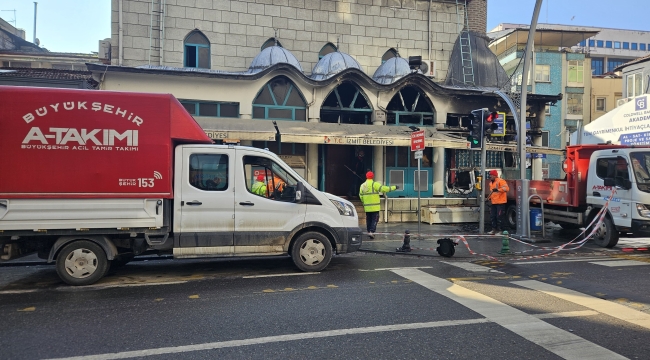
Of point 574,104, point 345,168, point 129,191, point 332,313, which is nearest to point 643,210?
point 332,313

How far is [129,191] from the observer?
22.2ft

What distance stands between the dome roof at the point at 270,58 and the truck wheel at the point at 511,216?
363 inches

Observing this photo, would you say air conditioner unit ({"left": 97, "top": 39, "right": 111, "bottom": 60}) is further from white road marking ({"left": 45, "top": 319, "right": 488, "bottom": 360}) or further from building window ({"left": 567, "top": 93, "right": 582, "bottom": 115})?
building window ({"left": 567, "top": 93, "right": 582, "bottom": 115})

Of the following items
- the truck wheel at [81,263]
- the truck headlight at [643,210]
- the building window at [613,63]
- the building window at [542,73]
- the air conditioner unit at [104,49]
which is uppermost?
the building window at [613,63]

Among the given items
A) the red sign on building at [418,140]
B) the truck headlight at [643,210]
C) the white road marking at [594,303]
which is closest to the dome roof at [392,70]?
the red sign on building at [418,140]

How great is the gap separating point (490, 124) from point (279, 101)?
8.28 m

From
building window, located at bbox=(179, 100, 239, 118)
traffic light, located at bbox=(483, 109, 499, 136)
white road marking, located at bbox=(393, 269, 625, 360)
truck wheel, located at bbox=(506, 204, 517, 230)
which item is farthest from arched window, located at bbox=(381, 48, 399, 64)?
white road marking, located at bbox=(393, 269, 625, 360)

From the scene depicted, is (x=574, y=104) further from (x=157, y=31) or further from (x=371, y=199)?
(x=157, y=31)

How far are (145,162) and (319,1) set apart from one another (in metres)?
15.1

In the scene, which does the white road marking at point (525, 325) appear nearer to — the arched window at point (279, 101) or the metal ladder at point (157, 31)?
the arched window at point (279, 101)

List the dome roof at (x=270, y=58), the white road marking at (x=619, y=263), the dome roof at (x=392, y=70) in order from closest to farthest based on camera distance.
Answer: the white road marking at (x=619, y=263) < the dome roof at (x=270, y=58) < the dome roof at (x=392, y=70)

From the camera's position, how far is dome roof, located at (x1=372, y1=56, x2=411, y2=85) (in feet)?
60.7

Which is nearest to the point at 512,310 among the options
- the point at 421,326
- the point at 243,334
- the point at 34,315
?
the point at 421,326

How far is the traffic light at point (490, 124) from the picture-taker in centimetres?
1146
